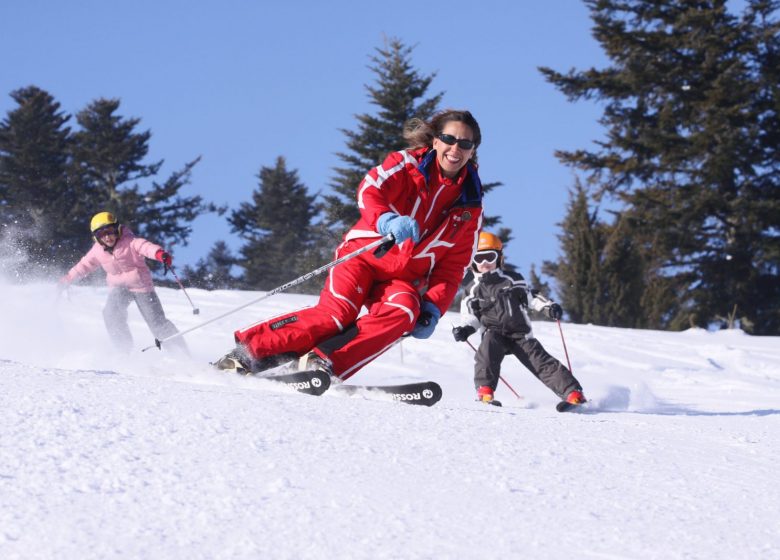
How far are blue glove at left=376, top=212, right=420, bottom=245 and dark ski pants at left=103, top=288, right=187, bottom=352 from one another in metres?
5.30

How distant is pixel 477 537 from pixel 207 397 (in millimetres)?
1702

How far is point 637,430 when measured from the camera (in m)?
4.25

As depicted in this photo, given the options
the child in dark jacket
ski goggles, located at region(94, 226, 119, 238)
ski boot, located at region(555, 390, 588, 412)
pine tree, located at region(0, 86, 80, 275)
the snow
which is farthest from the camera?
pine tree, located at region(0, 86, 80, 275)

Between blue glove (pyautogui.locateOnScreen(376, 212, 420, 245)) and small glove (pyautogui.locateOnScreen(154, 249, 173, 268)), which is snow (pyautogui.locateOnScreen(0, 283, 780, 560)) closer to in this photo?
blue glove (pyautogui.locateOnScreen(376, 212, 420, 245))

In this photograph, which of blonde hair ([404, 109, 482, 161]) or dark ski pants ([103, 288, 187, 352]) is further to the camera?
dark ski pants ([103, 288, 187, 352])

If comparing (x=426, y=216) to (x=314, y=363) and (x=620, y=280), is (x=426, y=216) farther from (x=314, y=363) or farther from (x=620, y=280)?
(x=620, y=280)

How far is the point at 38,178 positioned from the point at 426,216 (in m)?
39.5

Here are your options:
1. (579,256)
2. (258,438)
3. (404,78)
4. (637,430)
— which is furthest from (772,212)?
(258,438)

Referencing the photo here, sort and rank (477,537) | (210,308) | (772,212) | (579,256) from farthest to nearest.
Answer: (579,256) → (772,212) → (210,308) → (477,537)

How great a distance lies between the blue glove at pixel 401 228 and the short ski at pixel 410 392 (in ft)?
2.66

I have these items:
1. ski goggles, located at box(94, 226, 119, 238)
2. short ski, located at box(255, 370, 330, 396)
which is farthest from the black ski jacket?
ski goggles, located at box(94, 226, 119, 238)

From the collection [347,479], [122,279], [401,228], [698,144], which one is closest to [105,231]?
[122,279]

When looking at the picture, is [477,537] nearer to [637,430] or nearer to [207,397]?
[207,397]

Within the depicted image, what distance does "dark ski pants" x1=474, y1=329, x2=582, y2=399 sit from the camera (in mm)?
7137
